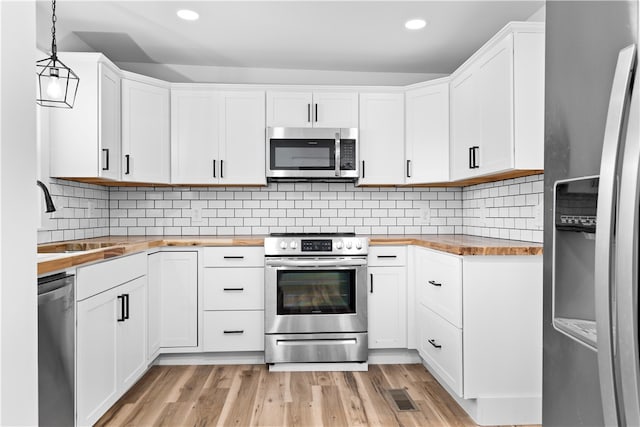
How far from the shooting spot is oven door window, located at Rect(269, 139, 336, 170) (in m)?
3.25

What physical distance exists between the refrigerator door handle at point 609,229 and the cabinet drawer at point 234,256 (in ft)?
8.19

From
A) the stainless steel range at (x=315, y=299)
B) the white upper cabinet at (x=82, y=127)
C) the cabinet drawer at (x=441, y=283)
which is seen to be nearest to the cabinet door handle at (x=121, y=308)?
the white upper cabinet at (x=82, y=127)

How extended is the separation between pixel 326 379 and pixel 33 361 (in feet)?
7.78

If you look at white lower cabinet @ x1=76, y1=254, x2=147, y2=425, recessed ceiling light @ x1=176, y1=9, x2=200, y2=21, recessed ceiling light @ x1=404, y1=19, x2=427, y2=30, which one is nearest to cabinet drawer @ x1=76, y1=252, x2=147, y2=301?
white lower cabinet @ x1=76, y1=254, x2=147, y2=425

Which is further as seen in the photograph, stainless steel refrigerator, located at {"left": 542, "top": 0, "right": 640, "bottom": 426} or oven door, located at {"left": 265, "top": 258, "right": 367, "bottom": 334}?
oven door, located at {"left": 265, "top": 258, "right": 367, "bottom": 334}

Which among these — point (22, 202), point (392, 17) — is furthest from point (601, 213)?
point (392, 17)

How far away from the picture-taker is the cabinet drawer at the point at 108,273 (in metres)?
1.90

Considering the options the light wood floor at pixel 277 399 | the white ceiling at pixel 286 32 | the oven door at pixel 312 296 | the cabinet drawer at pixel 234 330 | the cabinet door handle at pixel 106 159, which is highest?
the white ceiling at pixel 286 32

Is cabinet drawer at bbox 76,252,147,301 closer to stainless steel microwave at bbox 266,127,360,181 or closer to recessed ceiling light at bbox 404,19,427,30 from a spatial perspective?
stainless steel microwave at bbox 266,127,360,181

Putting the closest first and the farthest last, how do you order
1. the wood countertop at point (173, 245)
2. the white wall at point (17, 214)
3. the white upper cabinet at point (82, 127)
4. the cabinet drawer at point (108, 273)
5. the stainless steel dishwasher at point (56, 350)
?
the white wall at point (17, 214) → the stainless steel dishwasher at point (56, 350) → the wood countertop at point (173, 245) → the cabinet drawer at point (108, 273) → the white upper cabinet at point (82, 127)

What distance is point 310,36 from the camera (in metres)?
2.95

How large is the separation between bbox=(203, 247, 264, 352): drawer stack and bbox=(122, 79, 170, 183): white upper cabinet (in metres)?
0.77

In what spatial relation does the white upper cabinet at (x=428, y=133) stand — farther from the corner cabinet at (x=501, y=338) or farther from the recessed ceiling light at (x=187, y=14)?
the recessed ceiling light at (x=187, y=14)

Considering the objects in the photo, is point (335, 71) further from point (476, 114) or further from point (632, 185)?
point (632, 185)
